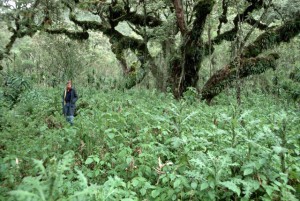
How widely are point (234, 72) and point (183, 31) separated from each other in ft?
9.89

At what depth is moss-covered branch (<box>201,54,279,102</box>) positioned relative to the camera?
45.7 ft

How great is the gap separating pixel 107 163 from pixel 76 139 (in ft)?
5.88

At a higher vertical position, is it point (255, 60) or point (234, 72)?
point (255, 60)

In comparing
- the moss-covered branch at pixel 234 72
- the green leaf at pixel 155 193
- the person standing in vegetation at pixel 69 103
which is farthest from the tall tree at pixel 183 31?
the green leaf at pixel 155 193

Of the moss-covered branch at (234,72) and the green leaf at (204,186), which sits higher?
the green leaf at (204,186)

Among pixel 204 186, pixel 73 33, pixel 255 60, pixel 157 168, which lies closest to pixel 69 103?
pixel 157 168

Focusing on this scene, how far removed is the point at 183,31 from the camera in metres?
14.5

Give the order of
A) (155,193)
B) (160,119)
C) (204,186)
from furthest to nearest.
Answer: (160,119) → (155,193) → (204,186)

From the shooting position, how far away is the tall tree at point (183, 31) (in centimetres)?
1337

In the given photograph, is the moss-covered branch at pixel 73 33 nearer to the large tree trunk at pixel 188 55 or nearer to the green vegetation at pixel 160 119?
the green vegetation at pixel 160 119

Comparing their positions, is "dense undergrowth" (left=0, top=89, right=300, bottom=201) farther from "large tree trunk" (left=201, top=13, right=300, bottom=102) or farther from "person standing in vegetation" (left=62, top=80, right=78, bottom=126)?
"large tree trunk" (left=201, top=13, right=300, bottom=102)

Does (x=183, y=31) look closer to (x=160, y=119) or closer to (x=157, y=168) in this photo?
(x=160, y=119)

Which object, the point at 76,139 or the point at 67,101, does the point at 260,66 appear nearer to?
the point at 67,101

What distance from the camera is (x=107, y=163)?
493cm
